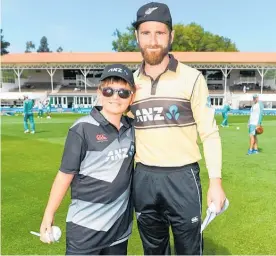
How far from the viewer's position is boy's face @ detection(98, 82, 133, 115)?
2.73 meters

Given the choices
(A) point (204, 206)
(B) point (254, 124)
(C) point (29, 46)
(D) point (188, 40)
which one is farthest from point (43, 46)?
(A) point (204, 206)

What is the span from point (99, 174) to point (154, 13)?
1.31m

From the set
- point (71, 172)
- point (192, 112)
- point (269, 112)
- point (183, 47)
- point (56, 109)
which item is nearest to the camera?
point (71, 172)

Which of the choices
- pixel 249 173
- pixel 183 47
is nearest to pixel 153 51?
pixel 249 173

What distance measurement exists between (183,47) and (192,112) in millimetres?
66040

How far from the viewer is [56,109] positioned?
137ft

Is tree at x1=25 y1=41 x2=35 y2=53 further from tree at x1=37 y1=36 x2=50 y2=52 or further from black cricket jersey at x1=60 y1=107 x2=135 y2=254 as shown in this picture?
black cricket jersey at x1=60 y1=107 x2=135 y2=254

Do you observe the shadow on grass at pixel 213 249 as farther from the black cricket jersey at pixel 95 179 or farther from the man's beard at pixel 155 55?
the man's beard at pixel 155 55

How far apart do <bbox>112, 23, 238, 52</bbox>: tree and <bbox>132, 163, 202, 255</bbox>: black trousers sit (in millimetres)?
64826

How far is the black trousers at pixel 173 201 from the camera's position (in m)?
2.73

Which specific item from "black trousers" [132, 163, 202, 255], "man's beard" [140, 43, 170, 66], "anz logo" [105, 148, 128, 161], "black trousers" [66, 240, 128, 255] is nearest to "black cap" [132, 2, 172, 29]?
"man's beard" [140, 43, 170, 66]

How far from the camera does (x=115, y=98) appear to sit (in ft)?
8.97

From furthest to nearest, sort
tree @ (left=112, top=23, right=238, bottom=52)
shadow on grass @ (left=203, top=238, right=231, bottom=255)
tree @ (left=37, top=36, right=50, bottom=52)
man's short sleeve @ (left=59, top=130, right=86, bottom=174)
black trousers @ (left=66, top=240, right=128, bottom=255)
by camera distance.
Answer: tree @ (left=37, top=36, right=50, bottom=52), tree @ (left=112, top=23, right=238, bottom=52), shadow on grass @ (left=203, top=238, right=231, bottom=255), black trousers @ (left=66, top=240, right=128, bottom=255), man's short sleeve @ (left=59, top=130, right=86, bottom=174)

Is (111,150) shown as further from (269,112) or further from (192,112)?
(269,112)
